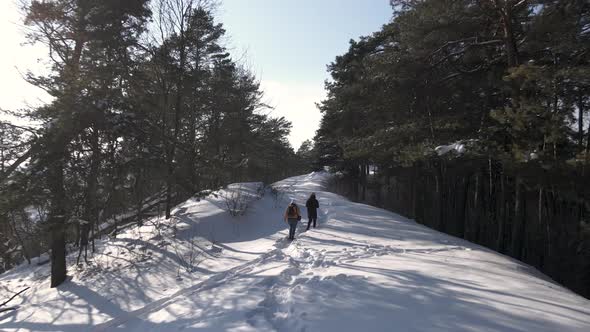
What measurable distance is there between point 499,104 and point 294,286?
1420cm

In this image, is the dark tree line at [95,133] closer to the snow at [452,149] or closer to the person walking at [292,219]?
the person walking at [292,219]

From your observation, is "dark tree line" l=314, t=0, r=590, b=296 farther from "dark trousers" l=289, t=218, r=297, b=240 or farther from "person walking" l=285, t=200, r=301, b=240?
"dark trousers" l=289, t=218, r=297, b=240

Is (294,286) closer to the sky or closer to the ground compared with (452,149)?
closer to the ground

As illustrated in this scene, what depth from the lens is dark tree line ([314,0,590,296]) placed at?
368 inches

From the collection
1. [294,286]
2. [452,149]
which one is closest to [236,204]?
[452,149]

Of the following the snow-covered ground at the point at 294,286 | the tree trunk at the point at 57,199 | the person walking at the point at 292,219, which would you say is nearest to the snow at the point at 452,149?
the snow-covered ground at the point at 294,286

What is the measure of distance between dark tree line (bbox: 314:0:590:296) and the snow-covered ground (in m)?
2.95

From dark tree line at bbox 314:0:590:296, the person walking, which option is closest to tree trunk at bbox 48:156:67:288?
the person walking

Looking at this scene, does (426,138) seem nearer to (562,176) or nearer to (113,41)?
(562,176)

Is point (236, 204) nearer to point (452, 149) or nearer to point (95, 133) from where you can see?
point (95, 133)

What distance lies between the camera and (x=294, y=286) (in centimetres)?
674

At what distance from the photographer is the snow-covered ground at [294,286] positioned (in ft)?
16.4

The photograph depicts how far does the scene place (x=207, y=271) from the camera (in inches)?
378

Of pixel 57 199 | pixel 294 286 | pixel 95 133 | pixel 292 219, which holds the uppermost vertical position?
pixel 95 133
